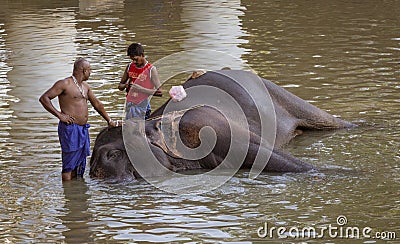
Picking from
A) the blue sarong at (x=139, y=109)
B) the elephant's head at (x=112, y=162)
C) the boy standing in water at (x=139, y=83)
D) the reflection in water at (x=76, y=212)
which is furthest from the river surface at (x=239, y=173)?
the boy standing in water at (x=139, y=83)

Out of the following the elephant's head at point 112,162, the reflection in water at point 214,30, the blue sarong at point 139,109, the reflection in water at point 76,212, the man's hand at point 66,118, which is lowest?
the reflection in water at point 214,30

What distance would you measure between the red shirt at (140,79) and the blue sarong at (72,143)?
4.05ft

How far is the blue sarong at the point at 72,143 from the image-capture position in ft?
26.0

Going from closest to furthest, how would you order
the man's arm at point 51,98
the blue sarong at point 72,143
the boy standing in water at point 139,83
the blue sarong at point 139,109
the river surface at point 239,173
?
the river surface at point 239,173
the man's arm at point 51,98
the blue sarong at point 72,143
the boy standing in water at point 139,83
the blue sarong at point 139,109

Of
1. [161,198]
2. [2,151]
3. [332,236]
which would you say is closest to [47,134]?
[2,151]

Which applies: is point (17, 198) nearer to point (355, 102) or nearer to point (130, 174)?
point (130, 174)

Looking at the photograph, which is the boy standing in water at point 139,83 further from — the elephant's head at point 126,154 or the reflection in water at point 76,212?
the reflection in water at point 76,212

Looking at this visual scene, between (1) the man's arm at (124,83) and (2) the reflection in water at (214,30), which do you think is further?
(2) the reflection in water at (214,30)

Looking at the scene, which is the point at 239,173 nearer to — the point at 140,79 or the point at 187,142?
the point at 187,142

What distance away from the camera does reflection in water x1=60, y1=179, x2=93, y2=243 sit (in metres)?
6.50

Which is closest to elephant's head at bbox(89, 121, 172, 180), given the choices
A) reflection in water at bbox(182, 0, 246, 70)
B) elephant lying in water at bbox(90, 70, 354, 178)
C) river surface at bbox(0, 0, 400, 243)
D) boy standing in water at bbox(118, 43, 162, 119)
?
elephant lying in water at bbox(90, 70, 354, 178)

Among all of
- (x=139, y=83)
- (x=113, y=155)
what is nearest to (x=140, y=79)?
(x=139, y=83)

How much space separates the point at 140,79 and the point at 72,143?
1.51m

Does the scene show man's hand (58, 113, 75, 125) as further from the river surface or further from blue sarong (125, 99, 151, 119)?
blue sarong (125, 99, 151, 119)
